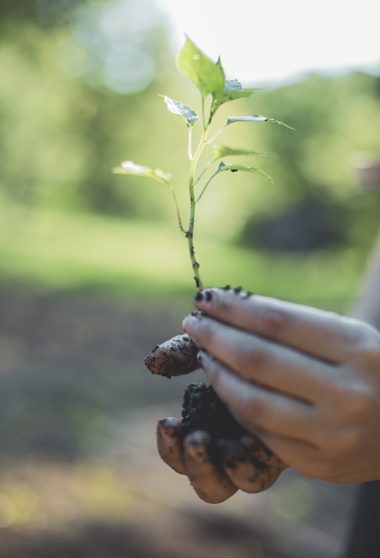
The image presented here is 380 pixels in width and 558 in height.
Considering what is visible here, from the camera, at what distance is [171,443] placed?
3.40ft

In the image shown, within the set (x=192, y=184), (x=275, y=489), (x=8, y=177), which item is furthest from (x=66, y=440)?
(x=8, y=177)

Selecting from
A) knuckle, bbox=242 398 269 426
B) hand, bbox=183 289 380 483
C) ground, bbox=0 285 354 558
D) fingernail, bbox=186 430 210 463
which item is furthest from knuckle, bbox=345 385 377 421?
ground, bbox=0 285 354 558

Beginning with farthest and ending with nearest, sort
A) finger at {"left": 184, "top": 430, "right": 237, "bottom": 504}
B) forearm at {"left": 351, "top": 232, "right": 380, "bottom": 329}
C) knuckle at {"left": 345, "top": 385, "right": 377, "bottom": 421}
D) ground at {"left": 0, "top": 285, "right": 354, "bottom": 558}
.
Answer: ground at {"left": 0, "top": 285, "right": 354, "bottom": 558}, forearm at {"left": 351, "top": 232, "right": 380, "bottom": 329}, finger at {"left": 184, "top": 430, "right": 237, "bottom": 504}, knuckle at {"left": 345, "top": 385, "right": 377, "bottom": 421}

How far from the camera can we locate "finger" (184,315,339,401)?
2.91 feet

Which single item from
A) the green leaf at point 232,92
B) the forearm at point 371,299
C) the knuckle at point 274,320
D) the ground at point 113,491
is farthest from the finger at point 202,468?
the ground at point 113,491

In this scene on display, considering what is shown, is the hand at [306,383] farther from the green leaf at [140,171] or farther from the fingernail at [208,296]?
the green leaf at [140,171]

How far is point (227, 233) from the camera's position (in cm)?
2214

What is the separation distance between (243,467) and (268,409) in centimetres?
14

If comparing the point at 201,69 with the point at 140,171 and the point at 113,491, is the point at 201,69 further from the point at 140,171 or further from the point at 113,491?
the point at 113,491

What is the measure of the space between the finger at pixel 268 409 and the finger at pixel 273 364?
0.01 metres

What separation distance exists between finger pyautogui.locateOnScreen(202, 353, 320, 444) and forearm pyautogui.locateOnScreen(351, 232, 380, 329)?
1391 mm

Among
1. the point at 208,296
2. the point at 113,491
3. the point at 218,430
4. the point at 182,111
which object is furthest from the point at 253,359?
the point at 113,491

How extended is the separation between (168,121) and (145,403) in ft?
40.6

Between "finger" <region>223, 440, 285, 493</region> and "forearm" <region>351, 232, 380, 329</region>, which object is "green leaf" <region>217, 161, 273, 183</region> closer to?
"finger" <region>223, 440, 285, 493</region>
